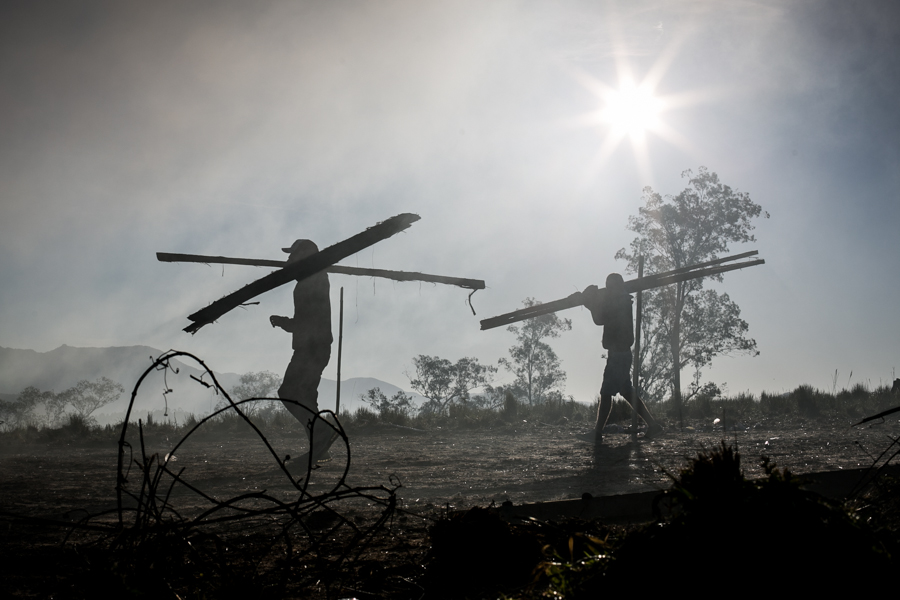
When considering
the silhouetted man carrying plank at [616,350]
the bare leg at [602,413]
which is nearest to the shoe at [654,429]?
the silhouetted man carrying plank at [616,350]

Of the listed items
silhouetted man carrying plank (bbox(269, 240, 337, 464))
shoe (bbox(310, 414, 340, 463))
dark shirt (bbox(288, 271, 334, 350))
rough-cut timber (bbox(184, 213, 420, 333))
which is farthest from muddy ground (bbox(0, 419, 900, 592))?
rough-cut timber (bbox(184, 213, 420, 333))

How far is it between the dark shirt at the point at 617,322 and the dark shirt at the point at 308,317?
4.32 m

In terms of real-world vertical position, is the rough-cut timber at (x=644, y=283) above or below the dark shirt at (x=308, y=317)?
above

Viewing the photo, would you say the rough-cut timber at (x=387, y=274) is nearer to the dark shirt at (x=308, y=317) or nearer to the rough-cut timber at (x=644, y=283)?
the dark shirt at (x=308, y=317)

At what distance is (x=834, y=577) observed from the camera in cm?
91

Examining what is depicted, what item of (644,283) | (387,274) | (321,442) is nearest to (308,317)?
(321,442)

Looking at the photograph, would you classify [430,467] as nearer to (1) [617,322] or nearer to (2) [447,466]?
(2) [447,466]

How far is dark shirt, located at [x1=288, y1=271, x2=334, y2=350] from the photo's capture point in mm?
6875

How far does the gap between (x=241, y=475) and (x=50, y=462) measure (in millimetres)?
3679

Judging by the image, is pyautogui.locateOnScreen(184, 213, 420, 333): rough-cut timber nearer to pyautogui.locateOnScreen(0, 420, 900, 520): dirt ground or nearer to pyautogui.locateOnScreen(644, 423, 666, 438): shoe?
pyautogui.locateOnScreen(0, 420, 900, 520): dirt ground

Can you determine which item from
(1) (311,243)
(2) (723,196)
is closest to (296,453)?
(1) (311,243)

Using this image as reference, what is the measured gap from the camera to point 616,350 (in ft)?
28.5

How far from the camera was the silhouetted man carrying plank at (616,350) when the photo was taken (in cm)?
863

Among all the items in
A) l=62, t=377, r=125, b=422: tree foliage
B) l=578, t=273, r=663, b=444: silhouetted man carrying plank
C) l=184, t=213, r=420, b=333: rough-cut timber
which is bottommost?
Answer: l=62, t=377, r=125, b=422: tree foliage
